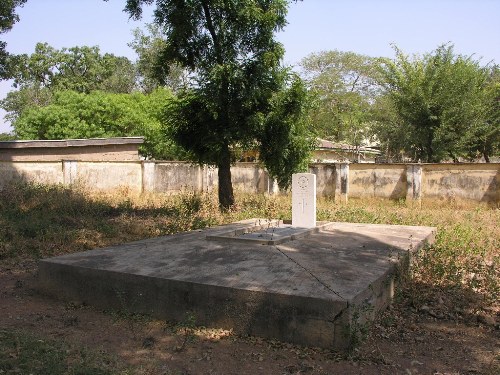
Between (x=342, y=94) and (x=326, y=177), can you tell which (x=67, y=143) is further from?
(x=342, y=94)

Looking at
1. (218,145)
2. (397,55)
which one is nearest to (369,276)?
(218,145)

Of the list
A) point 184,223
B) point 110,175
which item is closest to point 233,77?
point 184,223

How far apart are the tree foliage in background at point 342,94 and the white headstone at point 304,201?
24010 mm

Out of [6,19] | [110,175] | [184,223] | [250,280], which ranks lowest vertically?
[184,223]

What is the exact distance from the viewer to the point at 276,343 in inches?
190

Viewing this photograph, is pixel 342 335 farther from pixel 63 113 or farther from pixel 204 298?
pixel 63 113

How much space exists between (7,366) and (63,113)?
24.4 m

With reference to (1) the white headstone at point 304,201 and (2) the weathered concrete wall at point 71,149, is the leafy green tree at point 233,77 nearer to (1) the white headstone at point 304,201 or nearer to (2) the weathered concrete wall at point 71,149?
(1) the white headstone at point 304,201

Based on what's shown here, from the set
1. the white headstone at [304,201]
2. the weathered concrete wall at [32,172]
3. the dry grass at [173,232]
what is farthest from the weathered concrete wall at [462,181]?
the weathered concrete wall at [32,172]

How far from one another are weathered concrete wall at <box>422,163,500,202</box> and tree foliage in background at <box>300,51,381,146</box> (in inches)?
653

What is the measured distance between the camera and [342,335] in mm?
4570

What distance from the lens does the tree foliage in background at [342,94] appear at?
34.2 metres

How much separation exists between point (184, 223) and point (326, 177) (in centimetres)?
916

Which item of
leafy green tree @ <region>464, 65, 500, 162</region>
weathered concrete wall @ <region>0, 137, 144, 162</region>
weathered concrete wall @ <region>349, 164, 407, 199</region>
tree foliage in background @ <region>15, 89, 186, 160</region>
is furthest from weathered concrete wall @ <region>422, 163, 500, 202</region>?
tree foliage in background @ <region>15, 89, 186, 160</region>
